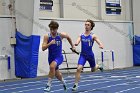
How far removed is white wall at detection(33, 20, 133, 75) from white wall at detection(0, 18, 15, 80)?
64.9 inches

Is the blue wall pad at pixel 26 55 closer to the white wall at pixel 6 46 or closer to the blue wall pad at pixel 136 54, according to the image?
the white wall at pixel 6 46

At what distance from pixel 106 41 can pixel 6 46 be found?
7.18m

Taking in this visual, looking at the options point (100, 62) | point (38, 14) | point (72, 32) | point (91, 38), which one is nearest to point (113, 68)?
point (100, 62)

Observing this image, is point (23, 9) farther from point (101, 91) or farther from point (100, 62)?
point (101, 91)

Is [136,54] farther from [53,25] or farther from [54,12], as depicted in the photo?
[53,25]

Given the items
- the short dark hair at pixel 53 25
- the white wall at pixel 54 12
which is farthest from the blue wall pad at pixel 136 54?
the short dark hair at pixel 53 25

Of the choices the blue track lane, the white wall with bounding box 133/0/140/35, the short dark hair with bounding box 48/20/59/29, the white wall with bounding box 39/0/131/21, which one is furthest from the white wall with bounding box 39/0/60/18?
the short dark hair with bounding box 48/20/59/29

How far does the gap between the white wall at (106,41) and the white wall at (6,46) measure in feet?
5.41

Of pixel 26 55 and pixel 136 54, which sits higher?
pixel 26 55

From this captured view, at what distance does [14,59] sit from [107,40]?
693 cm

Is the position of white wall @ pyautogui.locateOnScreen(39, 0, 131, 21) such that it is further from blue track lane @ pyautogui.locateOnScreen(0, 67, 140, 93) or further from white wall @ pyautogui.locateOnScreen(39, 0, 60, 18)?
blue track lane @ pyautogui.locateOnScreen(0, 67, 140, 93)

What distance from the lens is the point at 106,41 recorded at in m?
21.5

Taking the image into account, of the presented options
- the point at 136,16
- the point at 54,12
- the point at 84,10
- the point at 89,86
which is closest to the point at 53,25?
the point at 89,86

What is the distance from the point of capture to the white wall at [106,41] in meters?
Answer: 18.1
